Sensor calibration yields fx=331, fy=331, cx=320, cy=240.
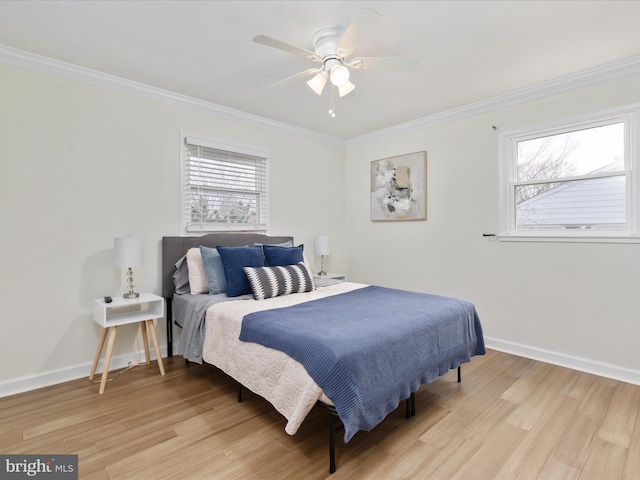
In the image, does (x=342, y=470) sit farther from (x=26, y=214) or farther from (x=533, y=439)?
(x=26, y=214)

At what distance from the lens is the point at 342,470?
5.68 feet

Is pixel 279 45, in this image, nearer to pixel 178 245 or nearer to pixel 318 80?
pixel 318 80

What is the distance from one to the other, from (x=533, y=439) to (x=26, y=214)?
390 cm

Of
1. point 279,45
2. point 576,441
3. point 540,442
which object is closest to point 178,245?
point 279,45

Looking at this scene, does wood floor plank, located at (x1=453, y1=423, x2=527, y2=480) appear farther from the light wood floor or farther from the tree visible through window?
the tree visible through window

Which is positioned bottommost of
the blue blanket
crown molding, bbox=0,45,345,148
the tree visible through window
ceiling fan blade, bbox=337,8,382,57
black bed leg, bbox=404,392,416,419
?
black bed leg, bbox=404,392,416,419

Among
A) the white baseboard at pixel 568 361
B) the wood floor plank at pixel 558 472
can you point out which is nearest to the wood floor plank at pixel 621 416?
the white baseboard at pixel 568 361

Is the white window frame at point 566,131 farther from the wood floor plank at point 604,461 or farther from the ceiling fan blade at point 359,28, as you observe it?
the ceiling fan blade at point 359,28

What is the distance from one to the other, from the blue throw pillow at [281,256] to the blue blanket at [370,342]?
0.75 metres

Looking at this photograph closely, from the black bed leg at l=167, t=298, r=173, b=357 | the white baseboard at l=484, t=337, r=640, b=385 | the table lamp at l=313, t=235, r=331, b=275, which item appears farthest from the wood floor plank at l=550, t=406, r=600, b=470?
the black bed leg at l=167, t=298, r=173, b=357

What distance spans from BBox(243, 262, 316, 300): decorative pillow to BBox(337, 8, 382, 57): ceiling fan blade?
5.99 feet

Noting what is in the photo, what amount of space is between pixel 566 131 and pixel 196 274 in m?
3.73

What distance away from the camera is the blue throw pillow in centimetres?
330

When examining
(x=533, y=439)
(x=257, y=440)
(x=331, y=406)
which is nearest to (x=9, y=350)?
(x=257, y=440)
